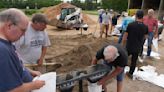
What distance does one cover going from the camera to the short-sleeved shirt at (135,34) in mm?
6430

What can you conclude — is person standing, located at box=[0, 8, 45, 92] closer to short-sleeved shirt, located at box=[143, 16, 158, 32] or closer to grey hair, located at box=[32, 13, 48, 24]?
grey hair, located at box=[32, 13, 48, 24]

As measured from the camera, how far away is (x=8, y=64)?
1835 mm

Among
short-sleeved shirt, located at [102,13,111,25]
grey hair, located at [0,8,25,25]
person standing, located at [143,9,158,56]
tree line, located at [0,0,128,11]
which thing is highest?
grey hair, located at [0,8,25,25]

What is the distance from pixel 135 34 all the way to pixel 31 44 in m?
3.14

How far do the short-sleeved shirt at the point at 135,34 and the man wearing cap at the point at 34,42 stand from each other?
9.15 ft

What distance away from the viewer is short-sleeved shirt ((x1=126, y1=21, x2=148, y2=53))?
21.1ft

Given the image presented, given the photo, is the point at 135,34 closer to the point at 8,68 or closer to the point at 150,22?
the point at 150,22

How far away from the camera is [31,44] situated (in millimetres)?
4059

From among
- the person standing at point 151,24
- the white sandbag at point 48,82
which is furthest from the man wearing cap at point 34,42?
the person standing at point 151,24

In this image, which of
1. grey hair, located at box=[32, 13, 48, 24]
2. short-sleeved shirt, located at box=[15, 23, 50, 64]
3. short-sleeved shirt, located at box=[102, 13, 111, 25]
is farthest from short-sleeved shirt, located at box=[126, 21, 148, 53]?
short-sleeved shirt, located at box=[102, 13, 111, 25]

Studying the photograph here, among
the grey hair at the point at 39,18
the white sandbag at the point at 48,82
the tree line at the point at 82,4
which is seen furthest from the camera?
the tree line at the point at 82,4

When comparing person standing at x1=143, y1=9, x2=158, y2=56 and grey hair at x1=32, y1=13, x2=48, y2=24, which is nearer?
grey hair at x1=32, y1=13, x2=48, y2=24

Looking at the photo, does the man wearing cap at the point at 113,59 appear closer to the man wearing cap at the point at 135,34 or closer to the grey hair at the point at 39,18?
the grey hair at the point at 39,18

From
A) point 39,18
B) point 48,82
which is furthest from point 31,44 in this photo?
point 48,82
